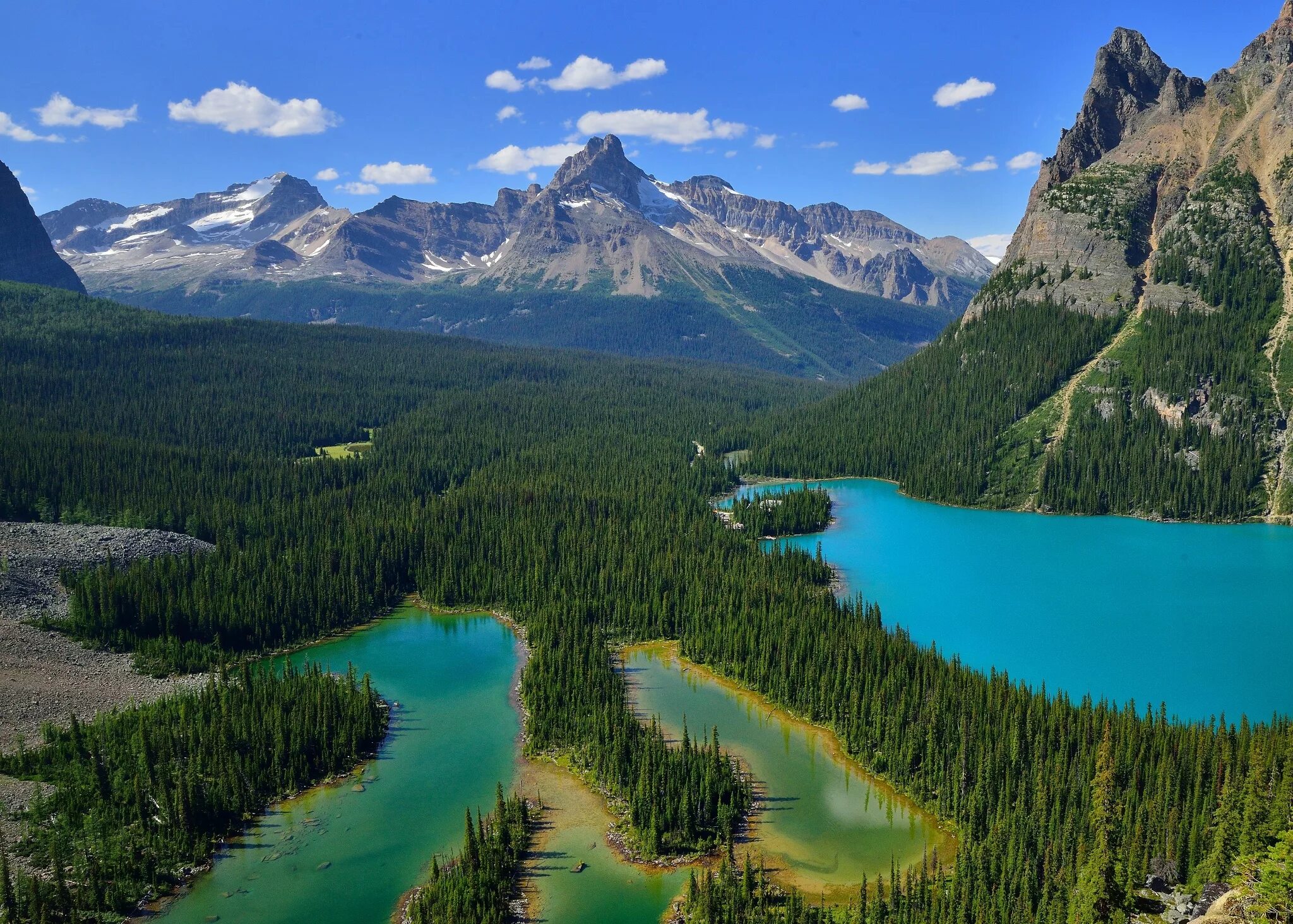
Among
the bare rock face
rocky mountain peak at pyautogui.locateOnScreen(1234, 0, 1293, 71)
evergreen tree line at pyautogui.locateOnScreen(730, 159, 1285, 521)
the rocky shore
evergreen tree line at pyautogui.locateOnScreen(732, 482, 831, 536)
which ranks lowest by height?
the rocky shore

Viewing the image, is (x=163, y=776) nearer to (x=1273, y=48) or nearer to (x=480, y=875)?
(x=480, y=875)

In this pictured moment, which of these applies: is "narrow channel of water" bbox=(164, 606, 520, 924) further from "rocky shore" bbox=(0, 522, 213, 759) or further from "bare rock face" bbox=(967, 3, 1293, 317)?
"bare rock face" bbox=(967, 3, 1293, 317)

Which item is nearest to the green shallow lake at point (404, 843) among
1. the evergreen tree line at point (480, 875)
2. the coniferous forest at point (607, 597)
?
the evergreen tree line at point (480, 875)

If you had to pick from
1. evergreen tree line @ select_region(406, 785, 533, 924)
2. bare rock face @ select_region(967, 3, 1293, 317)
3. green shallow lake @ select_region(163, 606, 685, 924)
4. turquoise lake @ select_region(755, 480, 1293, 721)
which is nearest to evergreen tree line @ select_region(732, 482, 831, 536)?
turquoise lake @ select_region(755, 480, 1293, 721)

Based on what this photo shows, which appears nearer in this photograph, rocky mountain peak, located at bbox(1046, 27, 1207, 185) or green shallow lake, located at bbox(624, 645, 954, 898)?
green shallow lake, located at bbox(624, 645, 954, 898)

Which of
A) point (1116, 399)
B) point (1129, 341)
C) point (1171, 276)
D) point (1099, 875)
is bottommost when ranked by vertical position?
point (1099, 875)

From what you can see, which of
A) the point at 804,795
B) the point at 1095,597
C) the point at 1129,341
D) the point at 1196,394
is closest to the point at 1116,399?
the point at 1196,394
